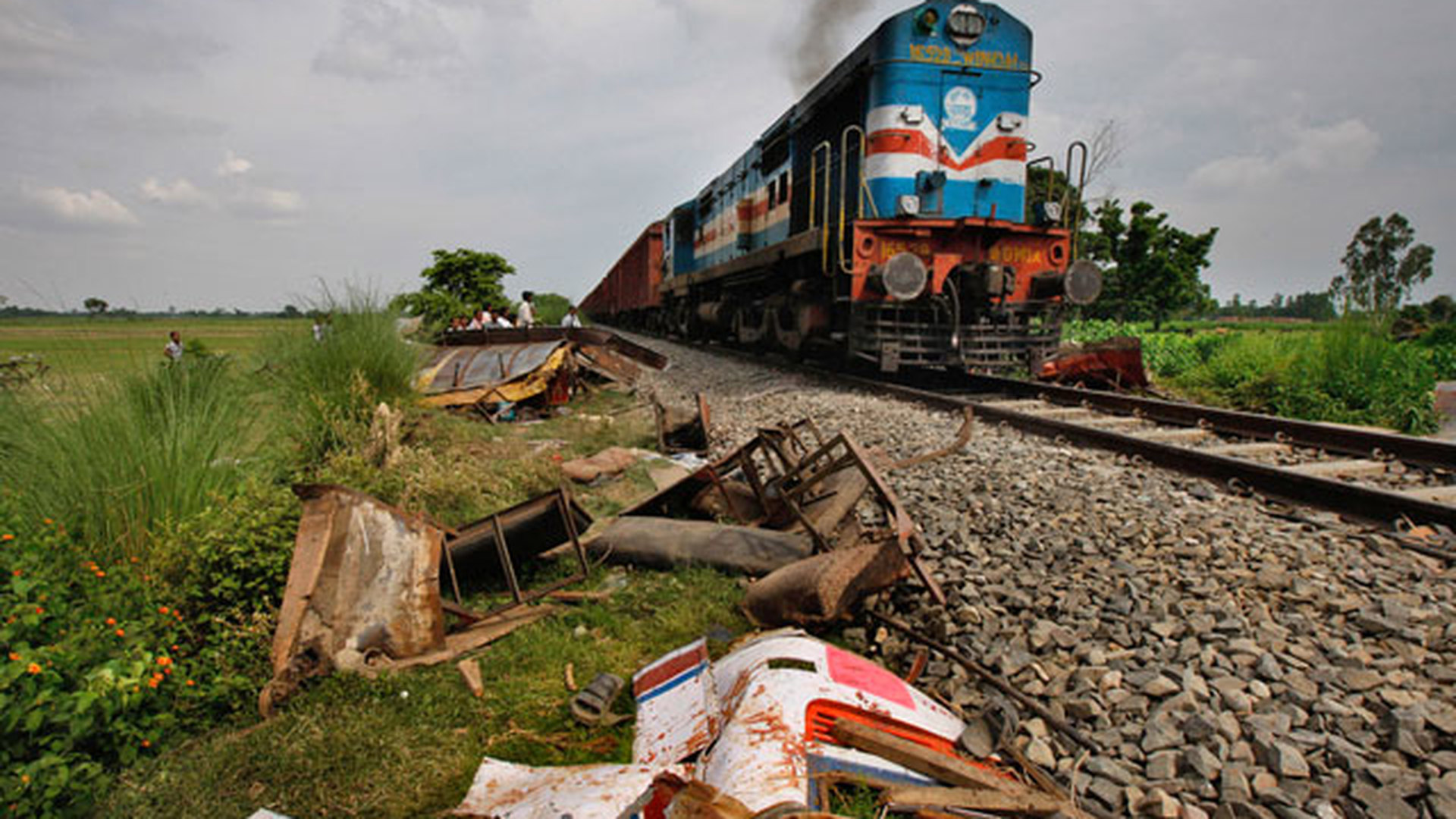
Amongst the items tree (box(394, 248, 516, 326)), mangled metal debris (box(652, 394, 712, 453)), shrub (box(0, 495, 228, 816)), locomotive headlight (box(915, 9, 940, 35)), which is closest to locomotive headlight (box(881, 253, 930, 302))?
mangled metal debris (box(652, 394, 712, 453))

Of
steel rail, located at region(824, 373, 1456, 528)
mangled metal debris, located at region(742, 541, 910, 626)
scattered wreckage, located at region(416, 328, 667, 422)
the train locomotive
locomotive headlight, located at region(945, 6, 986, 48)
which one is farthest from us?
locomotive headlight, located at region(945, 6, 986, 48)

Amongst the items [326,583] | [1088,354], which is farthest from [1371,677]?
[1088,354]

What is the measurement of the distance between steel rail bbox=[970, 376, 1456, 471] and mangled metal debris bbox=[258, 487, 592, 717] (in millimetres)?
6023

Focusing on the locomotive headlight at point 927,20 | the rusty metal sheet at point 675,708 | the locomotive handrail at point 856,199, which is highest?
the locomotive headlight at point 927,20

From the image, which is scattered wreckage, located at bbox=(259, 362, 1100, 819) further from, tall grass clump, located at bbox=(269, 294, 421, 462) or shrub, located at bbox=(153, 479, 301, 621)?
tall grass clump, located at bbox=(269, 294, 421, 462)

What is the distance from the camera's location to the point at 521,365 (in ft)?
29.4

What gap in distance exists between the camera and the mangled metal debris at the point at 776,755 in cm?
191

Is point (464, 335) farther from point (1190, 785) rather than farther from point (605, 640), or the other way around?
point (1190, 785)

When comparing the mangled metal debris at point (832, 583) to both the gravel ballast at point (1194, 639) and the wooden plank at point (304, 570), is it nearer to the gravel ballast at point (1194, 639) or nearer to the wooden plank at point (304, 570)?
the gravel ballast at point (1194, 639)

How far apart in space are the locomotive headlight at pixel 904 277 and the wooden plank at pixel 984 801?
Answer: 671cm

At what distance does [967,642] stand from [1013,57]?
29.1 ft

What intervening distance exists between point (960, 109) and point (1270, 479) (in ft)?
21.1

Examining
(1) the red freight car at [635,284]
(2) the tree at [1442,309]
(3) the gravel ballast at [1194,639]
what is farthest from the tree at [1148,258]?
(3) the gravel ballast at [1194,639]

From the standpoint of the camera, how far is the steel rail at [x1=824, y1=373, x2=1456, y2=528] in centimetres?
377
